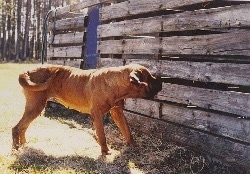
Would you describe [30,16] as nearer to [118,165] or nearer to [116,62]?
[116,62]

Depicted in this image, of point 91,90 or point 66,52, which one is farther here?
point 66,52

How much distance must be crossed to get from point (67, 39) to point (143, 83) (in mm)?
4434

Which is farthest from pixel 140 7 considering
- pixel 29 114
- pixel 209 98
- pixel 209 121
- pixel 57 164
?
pixel 57 164

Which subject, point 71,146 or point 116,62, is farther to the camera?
point 116,62

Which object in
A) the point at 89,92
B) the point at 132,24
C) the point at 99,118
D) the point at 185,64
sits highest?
the point at 132,24

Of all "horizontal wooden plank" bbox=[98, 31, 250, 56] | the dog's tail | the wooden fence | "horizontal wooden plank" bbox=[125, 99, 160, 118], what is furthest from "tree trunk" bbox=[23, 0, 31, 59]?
the dog's tail

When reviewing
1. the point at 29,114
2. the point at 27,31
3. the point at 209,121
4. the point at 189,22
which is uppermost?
the point at 27,31

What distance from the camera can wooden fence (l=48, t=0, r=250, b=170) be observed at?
4.00m

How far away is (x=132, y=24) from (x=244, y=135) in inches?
111

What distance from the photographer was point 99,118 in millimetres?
4797

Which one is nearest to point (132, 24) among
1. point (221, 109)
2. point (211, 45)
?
point (211, 45)

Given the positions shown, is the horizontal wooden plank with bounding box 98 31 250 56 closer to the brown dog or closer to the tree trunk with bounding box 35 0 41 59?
the brown dog

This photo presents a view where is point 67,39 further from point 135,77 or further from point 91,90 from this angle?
point 135,77

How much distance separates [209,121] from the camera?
4.40 metres
